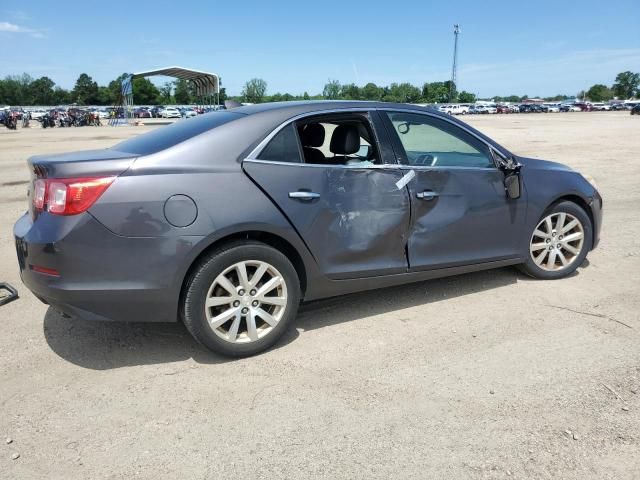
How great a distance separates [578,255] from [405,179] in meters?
2.14

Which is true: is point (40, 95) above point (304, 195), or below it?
above

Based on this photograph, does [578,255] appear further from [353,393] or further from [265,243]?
[265,243]

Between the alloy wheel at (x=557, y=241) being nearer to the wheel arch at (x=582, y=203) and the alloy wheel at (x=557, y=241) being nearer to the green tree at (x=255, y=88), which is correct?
the wheel arch at (x=582, y=203)

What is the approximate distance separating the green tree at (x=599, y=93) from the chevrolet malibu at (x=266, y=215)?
169699 mm

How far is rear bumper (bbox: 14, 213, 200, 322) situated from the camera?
2971mm

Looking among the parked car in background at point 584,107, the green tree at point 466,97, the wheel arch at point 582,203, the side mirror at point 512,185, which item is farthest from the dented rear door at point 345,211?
the green tree at point 466,97

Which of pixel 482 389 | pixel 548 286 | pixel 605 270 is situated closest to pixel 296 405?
pixel 482 389

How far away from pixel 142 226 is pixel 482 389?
2.22 meters

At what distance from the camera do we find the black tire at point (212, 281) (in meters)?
3.19

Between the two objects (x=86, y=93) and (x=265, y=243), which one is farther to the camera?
(x=86, y=93)

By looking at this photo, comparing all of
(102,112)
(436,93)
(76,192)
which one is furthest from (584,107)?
(76,192)

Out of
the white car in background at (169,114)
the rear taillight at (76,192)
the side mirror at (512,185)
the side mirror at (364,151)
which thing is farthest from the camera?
the white car in background at (169,114)

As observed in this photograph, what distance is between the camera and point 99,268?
9.87ft

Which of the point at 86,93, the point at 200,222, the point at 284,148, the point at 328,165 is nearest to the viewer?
the point at 200,222
